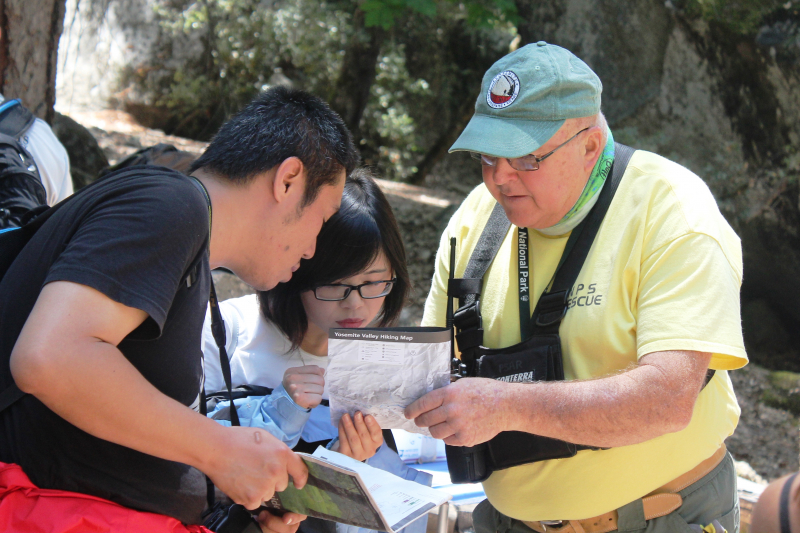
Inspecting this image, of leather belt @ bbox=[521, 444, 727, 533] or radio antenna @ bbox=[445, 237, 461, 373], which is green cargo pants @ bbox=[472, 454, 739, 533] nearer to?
leather belt @ bbox=[521, 444, 727, 533]

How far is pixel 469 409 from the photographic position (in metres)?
1.73

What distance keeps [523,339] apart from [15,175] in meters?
2.12

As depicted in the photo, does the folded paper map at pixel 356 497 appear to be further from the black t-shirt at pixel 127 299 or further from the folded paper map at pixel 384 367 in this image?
the black t-shirt at pixel 127 299

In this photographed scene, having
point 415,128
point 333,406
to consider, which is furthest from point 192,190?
point 415,128

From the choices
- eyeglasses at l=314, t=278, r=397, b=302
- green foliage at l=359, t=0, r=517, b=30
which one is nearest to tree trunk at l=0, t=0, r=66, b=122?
eyeglasses at l=314, t=278, r=397, b=302

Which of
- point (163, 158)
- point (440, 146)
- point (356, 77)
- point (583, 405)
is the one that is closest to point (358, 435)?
point (583, 405)

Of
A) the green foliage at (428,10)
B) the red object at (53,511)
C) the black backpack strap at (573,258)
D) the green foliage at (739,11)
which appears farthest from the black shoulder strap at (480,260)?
the green foliage at (739,11)

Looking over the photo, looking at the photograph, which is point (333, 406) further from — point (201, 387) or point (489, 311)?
point (489, 311)

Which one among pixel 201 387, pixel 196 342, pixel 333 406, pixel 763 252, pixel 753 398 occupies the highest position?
pixel 196 342

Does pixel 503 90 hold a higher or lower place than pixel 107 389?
higher

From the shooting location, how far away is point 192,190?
1.43m

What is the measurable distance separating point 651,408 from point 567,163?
72 centimetres

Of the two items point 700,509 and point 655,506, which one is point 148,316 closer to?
point 655,506

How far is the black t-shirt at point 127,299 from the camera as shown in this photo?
1.29 meters
